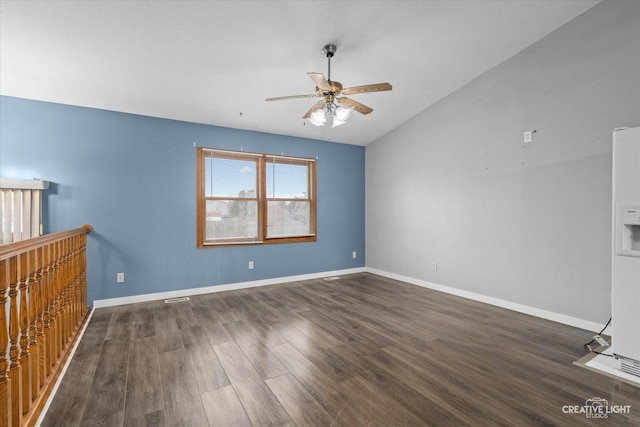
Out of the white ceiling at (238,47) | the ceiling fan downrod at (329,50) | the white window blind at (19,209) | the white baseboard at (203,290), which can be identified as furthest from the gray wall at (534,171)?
the white window blind at (19,209)

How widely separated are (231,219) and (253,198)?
1.66ft

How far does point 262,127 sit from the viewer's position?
4762mm

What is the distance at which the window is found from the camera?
15.0 feet

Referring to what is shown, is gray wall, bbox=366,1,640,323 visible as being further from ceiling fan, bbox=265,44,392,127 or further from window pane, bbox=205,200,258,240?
window pane, bbox=205,200,258,240

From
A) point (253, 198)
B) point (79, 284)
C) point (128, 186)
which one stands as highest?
point (128, 186)

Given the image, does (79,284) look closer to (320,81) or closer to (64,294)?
(64,294)

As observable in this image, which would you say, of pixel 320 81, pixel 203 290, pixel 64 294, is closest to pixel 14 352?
pixel 64 294

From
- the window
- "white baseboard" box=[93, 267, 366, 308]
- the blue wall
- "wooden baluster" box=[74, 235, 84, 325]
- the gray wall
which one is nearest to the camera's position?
the gray wall

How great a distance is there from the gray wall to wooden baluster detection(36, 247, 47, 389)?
4540mm

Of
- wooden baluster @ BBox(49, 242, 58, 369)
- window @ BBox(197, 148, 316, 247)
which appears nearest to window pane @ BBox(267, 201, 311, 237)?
window @ BBox(197, 148, 316, 247)

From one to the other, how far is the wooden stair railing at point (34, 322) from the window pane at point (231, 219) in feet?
6.25

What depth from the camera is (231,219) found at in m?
4.77

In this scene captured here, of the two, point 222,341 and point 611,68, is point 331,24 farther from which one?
point 222,341

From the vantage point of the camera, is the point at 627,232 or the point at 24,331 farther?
the point at 627,232
